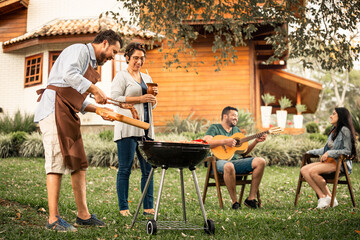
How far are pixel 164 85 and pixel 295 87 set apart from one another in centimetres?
706

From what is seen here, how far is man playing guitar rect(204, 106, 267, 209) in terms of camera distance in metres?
5.32

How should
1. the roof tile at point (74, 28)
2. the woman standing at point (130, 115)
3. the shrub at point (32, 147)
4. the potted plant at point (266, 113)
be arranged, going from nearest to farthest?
the woman standing at point (130, 115), the shrub at point (32, 147), the roof tile at point (74, 28), the potted plant at point (266, 113)

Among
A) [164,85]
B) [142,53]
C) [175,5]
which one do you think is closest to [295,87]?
[164,85]

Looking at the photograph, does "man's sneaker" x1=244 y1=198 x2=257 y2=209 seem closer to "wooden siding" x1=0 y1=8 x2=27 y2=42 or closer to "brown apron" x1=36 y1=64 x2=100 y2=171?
"brown apron" x1=36 y1=64 x2=100 y2=171

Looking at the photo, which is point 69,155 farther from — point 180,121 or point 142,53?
point 180,121

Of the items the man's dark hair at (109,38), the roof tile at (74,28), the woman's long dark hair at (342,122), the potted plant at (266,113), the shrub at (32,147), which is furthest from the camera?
the potted plant at (266,113)

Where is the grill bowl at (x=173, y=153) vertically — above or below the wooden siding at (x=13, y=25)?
below

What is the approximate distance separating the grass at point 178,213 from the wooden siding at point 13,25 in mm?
9567

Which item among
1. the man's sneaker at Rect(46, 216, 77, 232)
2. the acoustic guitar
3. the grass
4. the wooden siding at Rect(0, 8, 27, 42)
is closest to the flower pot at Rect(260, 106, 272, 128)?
the grass

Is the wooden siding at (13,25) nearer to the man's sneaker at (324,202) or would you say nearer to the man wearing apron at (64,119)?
the man wearing apron at (64,119)

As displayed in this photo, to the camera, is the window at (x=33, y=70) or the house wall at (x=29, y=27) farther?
the house wall at (x=29, y=27)

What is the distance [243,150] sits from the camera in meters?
5.68

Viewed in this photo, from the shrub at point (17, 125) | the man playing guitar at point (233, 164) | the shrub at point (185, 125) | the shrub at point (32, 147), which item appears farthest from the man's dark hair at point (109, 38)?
the shrub at point (17, 125)

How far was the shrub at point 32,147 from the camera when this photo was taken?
36.6ft
